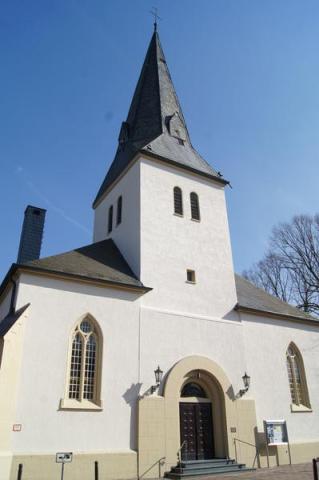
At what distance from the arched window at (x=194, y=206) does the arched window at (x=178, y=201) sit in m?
0.76

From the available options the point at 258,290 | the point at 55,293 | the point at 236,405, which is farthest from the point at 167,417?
the point at 258,290

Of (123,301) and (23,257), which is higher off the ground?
(23,257)

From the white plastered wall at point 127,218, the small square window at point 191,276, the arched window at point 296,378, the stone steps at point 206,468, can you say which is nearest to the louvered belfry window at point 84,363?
the white plastered wall at point 127,218

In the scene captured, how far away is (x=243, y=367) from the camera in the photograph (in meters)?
17.1

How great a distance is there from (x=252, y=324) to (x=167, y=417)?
647 cm

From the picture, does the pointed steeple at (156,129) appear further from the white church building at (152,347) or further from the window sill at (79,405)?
the window sill at (79,405)

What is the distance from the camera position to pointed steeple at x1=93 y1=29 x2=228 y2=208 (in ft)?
69.1

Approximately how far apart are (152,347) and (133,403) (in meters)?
2.18

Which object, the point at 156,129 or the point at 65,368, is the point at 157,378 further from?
the point at 156,129

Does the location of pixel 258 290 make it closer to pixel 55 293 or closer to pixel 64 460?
pixel 55 293

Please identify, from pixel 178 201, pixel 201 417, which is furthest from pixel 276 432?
pixel 178 201

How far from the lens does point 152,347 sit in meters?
15.1

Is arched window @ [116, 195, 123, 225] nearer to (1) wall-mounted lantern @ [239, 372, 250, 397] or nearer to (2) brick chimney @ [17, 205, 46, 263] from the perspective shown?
(2) brick chimney @ [17, 205, 46, 263]

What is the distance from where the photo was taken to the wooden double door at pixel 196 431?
1484cm
